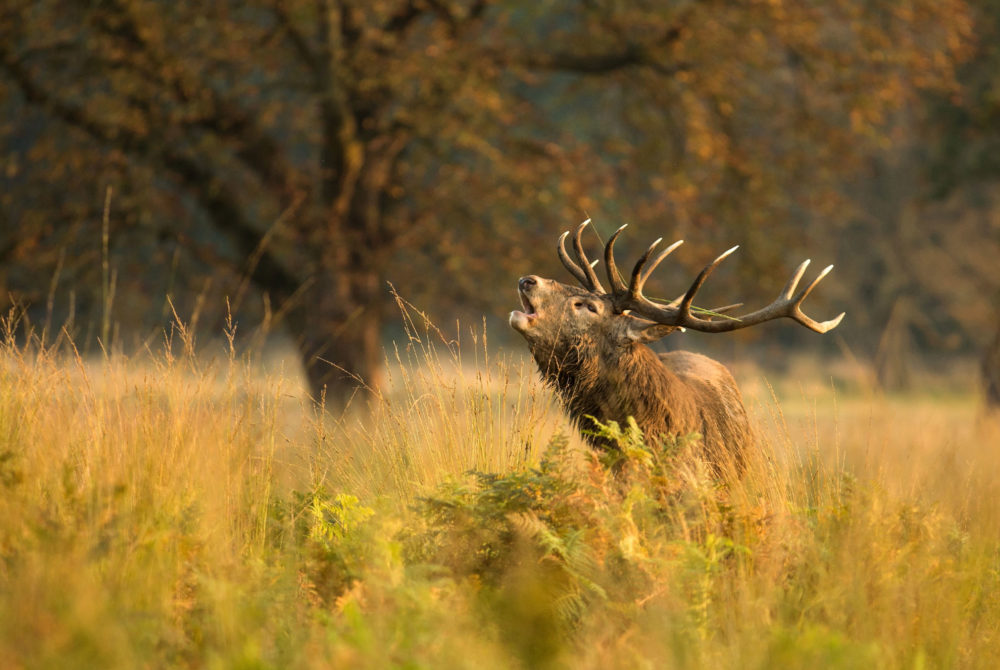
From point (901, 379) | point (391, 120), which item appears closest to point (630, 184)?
point (391, 120)

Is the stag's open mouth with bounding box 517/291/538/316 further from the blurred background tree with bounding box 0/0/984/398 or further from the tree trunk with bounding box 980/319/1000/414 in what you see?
the tree trunk with bounding box 980/319/1000/414

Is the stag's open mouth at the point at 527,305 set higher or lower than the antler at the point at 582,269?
lower

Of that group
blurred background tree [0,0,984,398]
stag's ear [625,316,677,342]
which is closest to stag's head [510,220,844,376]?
stag's ear [625,316,677,342]

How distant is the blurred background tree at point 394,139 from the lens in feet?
35.3

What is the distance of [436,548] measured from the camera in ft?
15.3

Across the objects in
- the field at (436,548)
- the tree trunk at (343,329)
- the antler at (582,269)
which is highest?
the antler at (582,269)

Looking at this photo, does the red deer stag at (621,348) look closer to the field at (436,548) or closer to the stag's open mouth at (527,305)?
the stag's open mouth at (527,305)

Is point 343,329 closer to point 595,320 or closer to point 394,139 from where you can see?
point 394,139

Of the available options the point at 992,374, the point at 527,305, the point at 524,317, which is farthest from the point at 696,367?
the point at 992,374

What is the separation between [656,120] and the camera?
1291 cm

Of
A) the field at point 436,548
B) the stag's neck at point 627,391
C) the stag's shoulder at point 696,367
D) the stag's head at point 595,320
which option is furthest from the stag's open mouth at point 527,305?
the stag's shoulder at point 696,367

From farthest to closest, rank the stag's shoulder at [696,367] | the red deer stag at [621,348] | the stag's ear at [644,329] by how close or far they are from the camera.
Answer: the stag's shoulder at [696,367]
the stag's ear at [644,329]
the red deer stag at [621,348]

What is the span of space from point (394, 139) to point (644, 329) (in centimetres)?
637

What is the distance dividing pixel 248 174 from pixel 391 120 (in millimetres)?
3481
